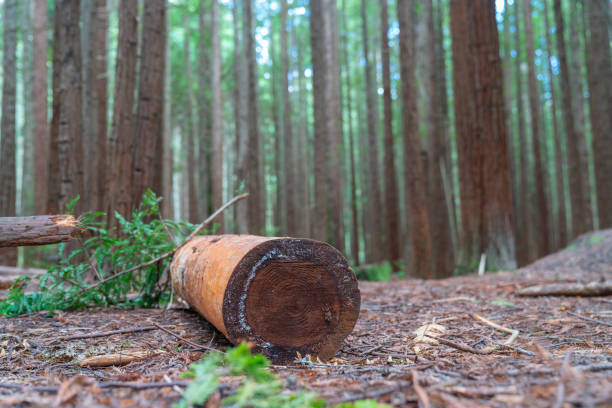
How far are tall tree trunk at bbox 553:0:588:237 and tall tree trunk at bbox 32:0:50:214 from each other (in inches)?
498

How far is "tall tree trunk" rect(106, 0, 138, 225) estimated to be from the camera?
19.0ft

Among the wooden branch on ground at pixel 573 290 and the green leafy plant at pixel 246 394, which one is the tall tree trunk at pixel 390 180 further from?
the green leafy plant at pixel 246 394

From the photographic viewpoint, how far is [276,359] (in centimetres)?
254

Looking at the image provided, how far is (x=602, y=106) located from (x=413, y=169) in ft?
23.8

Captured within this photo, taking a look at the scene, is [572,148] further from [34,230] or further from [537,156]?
[34,230]

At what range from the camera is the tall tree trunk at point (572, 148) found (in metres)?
12.4

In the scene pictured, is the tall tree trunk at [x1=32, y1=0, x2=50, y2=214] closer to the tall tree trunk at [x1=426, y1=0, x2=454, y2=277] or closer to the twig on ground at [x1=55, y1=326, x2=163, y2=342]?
the twig on ground at [x1=55, y1=326, x2=163, y2=342]

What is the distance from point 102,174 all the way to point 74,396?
7.78 m

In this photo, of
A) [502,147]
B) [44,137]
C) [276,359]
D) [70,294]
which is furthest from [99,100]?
[276,359]

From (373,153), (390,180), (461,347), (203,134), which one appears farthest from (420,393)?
(203,134)

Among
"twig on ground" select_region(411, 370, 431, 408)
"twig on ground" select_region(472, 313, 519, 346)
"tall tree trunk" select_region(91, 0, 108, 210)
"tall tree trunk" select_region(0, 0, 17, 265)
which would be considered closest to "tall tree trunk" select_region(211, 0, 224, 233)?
"tall tree trunk" select_region(91, 0, 108, 210)

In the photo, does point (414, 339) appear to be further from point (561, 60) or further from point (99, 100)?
point (561, 60)

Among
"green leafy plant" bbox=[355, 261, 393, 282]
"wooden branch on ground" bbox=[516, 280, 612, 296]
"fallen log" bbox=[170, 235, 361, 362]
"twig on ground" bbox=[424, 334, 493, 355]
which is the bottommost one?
"green leafy plant" bbox=[355, 261, 393, 282]

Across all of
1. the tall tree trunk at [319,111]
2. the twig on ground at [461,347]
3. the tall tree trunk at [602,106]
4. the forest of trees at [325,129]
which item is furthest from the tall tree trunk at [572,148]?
the twig on ground at [461,347]
